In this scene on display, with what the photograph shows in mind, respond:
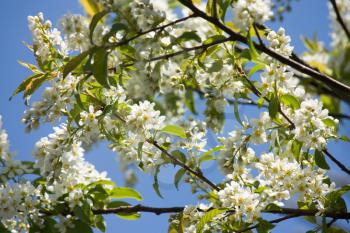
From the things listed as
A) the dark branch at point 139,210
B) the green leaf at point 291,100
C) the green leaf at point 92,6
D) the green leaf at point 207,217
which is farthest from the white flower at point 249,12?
the green leaf at point 92,6

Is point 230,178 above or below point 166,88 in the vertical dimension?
below

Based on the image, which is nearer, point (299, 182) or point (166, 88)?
point (299, 182)

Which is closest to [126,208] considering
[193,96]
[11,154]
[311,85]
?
[11,154]

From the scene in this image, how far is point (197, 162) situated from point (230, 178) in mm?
243

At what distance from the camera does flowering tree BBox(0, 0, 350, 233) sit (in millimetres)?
2211

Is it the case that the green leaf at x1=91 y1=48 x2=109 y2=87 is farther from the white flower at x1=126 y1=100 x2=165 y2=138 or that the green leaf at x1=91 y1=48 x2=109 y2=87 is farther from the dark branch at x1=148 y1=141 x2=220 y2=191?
the dark branch at x1=148 y1=141 x2=220 y2=191

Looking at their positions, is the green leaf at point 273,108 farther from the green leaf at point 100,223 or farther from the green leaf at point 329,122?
the green leaf at point 100,223

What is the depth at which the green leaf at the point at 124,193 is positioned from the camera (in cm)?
271

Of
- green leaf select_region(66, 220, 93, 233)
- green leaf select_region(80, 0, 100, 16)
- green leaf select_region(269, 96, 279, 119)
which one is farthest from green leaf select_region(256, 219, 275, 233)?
green leaf select_region(80, 0, 100, 16)

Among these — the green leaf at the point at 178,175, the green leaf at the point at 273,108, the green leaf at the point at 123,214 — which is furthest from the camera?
the green leaf at the point at 123,214

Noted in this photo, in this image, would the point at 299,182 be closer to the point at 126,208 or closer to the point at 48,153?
Result: the point at 126,208

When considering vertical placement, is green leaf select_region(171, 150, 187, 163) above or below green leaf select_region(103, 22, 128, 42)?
below

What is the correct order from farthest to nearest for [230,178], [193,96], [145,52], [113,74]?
[193,96] < [230,178] < [113,74] < [145,52]

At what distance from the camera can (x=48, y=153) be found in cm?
242
